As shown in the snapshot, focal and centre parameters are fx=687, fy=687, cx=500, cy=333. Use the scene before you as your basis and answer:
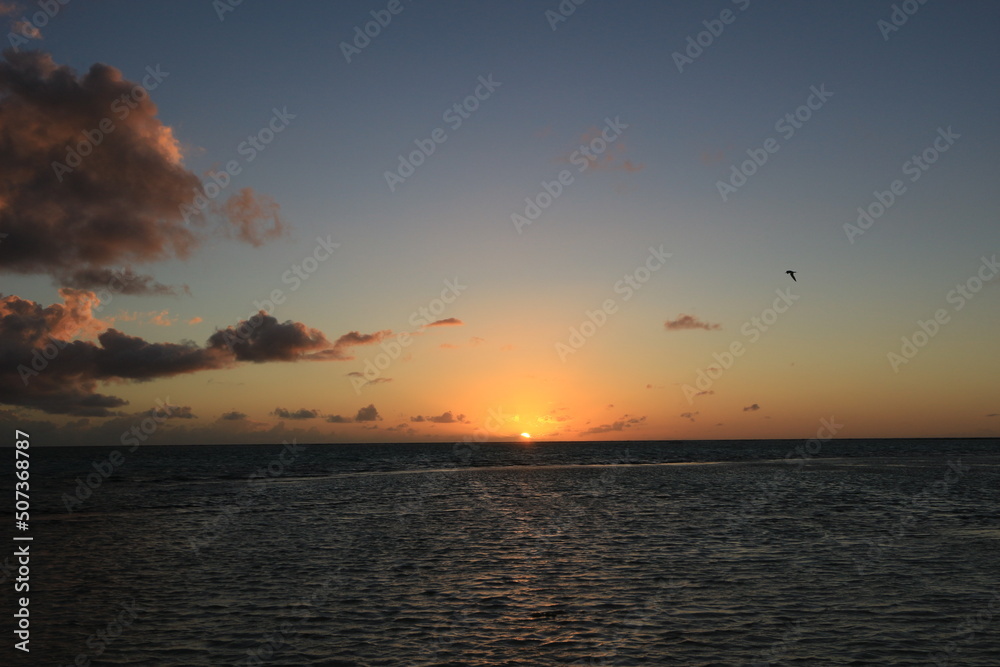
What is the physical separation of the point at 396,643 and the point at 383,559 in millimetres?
13895

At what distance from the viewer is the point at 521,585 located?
92.7ft

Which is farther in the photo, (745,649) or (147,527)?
(147,527)

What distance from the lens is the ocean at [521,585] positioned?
66.1 feet

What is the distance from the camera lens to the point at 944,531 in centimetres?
4091

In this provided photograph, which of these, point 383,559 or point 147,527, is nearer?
point 383,559

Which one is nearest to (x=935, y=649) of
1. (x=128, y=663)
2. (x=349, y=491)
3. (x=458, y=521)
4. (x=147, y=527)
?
(x=128, y=663)

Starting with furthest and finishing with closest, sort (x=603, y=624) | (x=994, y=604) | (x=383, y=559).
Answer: (x=383, y=559) → (x=994, y=604) → (x=603, y=624)

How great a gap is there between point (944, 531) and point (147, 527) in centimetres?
5071

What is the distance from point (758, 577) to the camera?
28.8 m

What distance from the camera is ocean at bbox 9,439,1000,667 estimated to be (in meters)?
20.1

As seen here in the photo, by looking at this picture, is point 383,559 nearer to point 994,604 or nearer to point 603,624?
point 603,624

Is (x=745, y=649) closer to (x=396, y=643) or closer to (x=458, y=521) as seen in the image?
(x=396, y=643)

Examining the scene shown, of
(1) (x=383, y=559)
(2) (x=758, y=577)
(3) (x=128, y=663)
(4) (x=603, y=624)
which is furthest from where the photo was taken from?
(1) (x=383, y=559)

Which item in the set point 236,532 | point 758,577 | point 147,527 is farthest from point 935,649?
point 147,527
